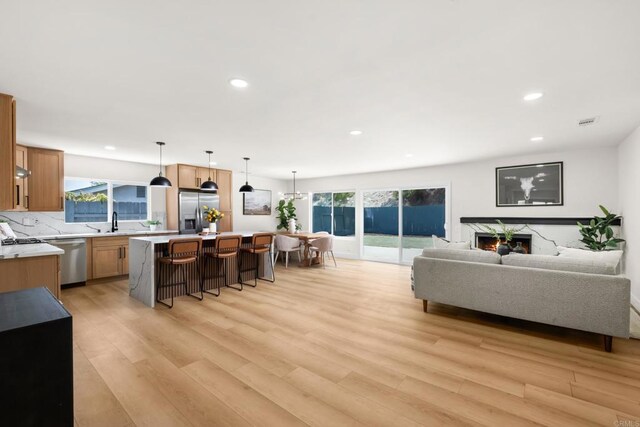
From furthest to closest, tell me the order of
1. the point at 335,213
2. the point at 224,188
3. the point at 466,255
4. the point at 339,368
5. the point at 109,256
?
1. the point at 335,213
2. the point at 224,188
3. the point at 109,256
4. the point at 466,255
5. the point at 339,368

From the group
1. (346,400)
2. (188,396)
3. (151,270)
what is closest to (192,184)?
(151,270)

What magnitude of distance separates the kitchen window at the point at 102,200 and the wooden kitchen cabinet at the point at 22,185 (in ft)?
2.46

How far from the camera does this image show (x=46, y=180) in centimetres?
497

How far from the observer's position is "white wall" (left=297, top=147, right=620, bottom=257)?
16.4 ft

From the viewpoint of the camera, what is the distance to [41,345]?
974 mm

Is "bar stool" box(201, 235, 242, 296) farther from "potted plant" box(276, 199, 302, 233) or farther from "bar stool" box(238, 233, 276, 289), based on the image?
"potted plant" box(276, 199, 302, 233)

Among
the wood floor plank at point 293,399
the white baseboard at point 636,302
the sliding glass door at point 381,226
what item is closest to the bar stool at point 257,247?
the wood floor plank at point 293,399

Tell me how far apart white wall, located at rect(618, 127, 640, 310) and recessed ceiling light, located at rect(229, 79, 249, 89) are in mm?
5080

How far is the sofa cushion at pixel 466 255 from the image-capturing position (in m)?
3.37

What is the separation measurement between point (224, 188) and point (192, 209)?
1045mm

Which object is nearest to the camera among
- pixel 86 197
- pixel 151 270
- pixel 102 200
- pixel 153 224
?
pixel 151 270

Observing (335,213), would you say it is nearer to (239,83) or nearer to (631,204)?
(631,204)

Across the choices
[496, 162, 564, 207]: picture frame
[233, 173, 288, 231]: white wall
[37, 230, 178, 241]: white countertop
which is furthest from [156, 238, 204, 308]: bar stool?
[496, 162, 564, 207]: picture frame

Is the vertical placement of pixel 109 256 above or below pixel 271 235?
below
